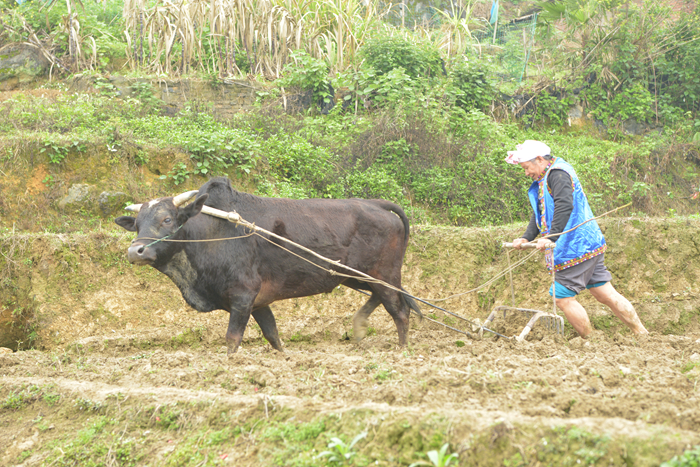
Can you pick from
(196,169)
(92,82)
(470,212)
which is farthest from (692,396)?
(92,82)

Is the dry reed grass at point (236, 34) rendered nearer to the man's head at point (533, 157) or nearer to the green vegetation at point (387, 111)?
the green vegetation at point (387, 111)

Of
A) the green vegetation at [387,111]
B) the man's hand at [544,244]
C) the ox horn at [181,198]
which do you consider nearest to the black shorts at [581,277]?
the man's hand at [544,244]

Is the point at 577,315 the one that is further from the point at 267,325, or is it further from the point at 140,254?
the point at 140,254

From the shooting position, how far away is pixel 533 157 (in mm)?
5395

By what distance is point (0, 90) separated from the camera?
11.9 metres

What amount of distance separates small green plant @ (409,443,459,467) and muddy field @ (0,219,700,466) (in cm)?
5

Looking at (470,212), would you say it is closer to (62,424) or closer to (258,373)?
(258,373)

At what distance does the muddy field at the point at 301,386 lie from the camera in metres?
2.67

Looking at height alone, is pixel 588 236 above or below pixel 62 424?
above

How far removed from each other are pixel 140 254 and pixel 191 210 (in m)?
0.64

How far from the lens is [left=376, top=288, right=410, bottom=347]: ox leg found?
20.4ft

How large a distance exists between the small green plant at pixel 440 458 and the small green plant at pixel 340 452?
324 millimetres

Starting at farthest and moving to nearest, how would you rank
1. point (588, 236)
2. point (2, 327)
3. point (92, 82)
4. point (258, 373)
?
point (92, 82)
point (2, 327)
point (588, 236)
point (258, 373)

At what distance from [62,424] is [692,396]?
3920 millimetres
